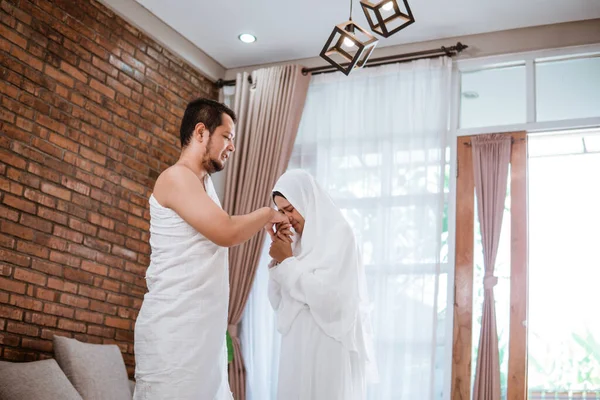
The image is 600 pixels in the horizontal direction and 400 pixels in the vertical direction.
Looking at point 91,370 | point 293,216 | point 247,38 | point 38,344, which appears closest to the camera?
point 293,216

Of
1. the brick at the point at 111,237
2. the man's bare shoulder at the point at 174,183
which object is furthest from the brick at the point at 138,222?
the man's bare shoulder at the point at 174,183

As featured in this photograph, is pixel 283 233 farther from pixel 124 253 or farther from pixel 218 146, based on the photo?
pixel 124 253

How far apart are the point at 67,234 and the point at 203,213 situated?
254cm

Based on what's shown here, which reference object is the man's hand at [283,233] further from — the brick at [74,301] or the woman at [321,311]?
the brick at [74,301]

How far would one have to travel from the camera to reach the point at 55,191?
441 centimetres

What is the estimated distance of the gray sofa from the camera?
3.57m

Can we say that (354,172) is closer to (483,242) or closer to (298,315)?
(483,242)

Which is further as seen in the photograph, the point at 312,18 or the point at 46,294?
the point at 312,18

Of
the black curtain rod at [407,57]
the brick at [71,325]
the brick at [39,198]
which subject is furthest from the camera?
the black curtain rod at [407,57]

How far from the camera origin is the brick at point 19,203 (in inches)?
160

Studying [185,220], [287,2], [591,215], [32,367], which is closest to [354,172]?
[287,2]

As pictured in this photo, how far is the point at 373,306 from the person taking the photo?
208 inches

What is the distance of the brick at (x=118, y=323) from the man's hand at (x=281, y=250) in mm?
2171

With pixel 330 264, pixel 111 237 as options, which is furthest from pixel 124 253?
pixel 330 264
